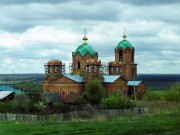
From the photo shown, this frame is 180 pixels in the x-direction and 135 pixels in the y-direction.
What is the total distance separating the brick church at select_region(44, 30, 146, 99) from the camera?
53.8m

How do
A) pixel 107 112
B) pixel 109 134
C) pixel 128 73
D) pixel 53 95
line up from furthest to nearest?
pixel 128 73
pixel 53 95
pixel 107 112
pixel 109 134

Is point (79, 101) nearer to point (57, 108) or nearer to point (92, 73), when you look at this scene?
point (57, 108)

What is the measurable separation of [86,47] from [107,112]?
24.1m

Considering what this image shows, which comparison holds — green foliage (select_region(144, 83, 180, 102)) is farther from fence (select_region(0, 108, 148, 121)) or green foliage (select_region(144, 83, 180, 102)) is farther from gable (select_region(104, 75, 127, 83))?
fence (select_region(0, 108, 148, 121))

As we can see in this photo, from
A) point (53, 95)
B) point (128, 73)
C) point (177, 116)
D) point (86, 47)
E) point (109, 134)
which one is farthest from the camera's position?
point (128, 73)

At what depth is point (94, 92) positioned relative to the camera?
5012 centimetres

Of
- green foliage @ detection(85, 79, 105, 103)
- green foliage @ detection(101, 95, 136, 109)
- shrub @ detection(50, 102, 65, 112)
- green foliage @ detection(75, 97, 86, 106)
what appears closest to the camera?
shrub @ detection(50, 102, 65, 112)

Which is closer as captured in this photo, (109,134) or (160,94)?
(109,134)

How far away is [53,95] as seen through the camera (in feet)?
159

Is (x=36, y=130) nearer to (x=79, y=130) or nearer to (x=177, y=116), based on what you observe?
(x=79, y=130)

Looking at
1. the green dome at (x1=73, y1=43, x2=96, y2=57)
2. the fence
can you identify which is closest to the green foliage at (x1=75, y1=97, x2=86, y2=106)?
the fence

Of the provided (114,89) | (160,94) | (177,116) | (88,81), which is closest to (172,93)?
(160,94)

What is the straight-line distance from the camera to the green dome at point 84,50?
5950 cm

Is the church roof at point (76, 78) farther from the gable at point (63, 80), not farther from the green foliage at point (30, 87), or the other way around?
the green foliage at point (30, 87)
